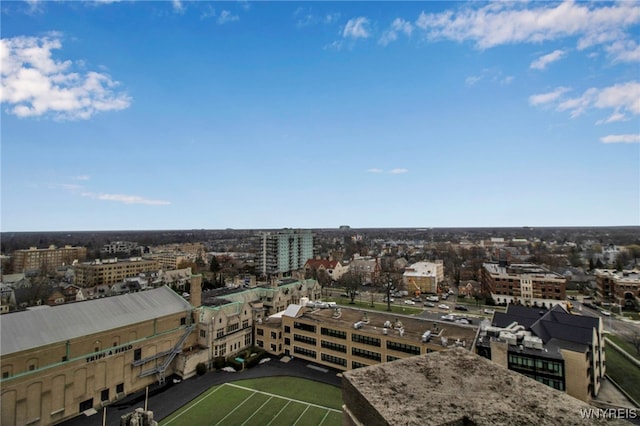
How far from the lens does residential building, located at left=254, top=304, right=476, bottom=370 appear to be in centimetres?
3897

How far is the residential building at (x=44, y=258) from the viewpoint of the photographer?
453ft

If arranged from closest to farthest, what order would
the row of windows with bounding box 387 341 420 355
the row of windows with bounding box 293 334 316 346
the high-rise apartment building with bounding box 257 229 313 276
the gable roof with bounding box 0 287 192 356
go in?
the gable roof with bounding box 0 287 192 356, the row of windows with bounding box 387 341 420 355, the row of windows with bounding box 293 334 316 346, the high-rise apartment building with bounding box 257 229 313 276

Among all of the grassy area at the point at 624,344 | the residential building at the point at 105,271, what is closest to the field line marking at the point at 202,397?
the grassy area at the point at 624,344

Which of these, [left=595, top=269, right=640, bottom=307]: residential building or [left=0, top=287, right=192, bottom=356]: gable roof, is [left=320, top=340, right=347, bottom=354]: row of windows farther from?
[left=595, top=269, right=640, bottom=307]: residential building

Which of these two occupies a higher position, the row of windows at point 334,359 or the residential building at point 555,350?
the residential building at point 555,350

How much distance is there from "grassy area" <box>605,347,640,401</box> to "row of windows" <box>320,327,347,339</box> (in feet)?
100

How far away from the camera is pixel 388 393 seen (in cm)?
751

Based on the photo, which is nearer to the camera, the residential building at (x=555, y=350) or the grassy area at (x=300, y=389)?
the residential building at (x=555, y=350)

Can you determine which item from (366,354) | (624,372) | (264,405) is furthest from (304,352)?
(624,372)

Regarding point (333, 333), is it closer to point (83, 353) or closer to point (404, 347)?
point (404, 347)

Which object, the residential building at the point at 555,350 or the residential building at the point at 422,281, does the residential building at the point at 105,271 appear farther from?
the residential building at the point at 555,350

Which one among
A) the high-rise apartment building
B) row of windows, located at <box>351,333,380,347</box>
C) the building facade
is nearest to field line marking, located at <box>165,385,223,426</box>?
the building facade

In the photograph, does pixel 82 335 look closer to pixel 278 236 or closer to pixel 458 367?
pixel 458 367

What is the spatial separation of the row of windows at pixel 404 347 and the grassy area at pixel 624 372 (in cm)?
2216
